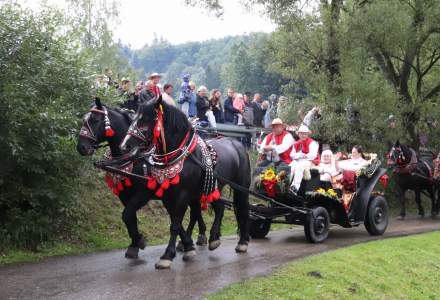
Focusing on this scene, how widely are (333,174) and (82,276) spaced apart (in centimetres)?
578

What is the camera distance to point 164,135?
346 inches

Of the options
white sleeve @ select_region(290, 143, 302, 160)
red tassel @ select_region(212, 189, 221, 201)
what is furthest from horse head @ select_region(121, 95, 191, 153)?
white sleeve @ select_region(290, 143, 302, 160)

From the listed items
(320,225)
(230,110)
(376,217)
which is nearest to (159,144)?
(320,225)

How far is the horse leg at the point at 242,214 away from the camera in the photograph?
10.2 metres

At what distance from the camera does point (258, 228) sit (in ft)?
39.4

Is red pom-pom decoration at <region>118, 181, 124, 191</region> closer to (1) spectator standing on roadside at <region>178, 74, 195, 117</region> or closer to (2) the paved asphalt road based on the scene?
(2) the paved asphalt road

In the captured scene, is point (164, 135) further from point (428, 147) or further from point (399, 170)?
point (428, 147)

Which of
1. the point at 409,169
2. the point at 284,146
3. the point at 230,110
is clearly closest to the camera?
the point at 284,146

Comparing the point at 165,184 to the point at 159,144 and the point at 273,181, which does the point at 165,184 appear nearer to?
the point at 159,144

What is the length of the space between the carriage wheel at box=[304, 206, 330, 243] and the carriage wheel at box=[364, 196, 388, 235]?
139 cm

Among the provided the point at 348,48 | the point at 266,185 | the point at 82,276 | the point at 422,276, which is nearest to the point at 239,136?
the point at 348,48

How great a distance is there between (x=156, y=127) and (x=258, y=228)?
4.18 metres

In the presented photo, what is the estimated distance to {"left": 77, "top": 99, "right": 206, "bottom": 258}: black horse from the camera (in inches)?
348

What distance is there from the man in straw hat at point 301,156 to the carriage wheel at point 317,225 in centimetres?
56
